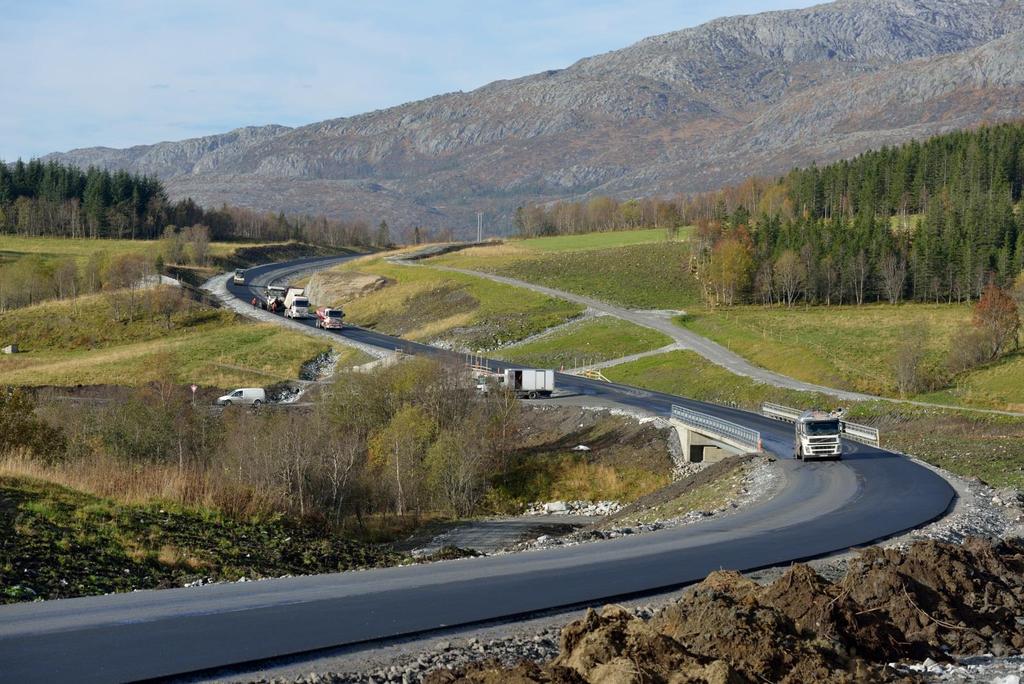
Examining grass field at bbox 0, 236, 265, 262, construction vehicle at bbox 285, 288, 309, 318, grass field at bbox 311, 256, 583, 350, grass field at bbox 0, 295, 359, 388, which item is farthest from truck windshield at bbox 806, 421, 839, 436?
grass field at bbox 0, 236, 265, 262

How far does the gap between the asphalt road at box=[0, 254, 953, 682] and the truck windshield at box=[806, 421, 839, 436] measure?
10.9 metres

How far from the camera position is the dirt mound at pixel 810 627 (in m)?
11.7

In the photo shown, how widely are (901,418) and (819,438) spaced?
57.7 ft

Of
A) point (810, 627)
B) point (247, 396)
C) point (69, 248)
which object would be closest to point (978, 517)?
point (810, 627)

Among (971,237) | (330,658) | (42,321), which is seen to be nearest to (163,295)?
(42,321)

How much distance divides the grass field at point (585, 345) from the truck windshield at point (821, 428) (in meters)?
44.3

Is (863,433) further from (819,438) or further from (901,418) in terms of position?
(901,418)

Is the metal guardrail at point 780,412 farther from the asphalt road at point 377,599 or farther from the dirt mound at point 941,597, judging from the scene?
the dirt mound at point 941,597

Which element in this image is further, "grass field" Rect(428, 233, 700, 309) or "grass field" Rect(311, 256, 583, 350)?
"grass field" Rect(428, 233, 700, 309)

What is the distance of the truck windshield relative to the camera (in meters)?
41.3

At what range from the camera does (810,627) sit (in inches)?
583

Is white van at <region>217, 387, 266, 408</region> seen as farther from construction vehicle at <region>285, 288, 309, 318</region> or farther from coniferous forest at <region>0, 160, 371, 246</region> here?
coniferous forest at <region>0, 160, 371, 246</region>

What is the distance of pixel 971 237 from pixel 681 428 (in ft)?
229

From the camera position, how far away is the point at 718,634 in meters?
13.1
